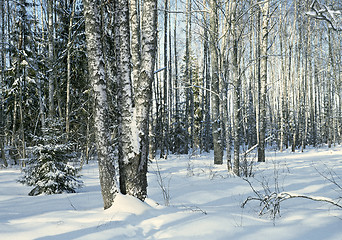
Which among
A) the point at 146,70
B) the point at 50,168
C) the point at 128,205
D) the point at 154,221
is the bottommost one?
the point at 154,221

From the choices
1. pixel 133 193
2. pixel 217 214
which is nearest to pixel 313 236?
pixel 217 214

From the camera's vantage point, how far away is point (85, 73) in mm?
13070

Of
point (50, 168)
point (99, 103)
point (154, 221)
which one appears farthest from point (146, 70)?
point (50, 168)

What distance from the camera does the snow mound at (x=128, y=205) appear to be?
11.2ft

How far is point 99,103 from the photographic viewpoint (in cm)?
369

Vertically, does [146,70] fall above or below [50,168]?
above

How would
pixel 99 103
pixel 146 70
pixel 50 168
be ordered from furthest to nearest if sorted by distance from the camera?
pixel 50 168 < pixel 146 70 < pixel 99 103

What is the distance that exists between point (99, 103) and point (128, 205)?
1.56 meters

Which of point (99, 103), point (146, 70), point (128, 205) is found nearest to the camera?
point (128, 205)

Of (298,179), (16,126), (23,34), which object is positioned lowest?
(298,179)

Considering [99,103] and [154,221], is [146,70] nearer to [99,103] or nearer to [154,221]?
[99,103]

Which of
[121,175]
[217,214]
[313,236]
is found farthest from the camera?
[121,175]

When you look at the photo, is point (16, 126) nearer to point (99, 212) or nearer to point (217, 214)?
point (99, 212)

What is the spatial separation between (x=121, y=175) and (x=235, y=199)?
7.50ft
